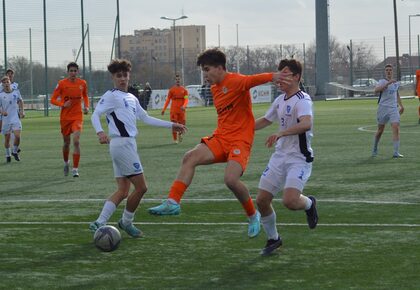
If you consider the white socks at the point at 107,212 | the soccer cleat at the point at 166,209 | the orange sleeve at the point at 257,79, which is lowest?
the white socks at the point at 107,212

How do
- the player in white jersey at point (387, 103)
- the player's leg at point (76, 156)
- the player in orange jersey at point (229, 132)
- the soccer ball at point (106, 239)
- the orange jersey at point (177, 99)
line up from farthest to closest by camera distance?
1. the orange jersey at point (177, 99)
2. the player in white jersey at point (387, 103)
3. the player's leg at point (76, 156)
4. the player in orange jersey at point (229, 132)
5. the soccer ball at point (106, 239)

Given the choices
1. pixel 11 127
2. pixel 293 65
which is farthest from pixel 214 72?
pixel 11 127

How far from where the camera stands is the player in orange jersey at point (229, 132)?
981cm

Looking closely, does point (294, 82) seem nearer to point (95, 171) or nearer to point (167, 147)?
point (95, 171)

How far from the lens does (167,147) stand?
26.5 metres

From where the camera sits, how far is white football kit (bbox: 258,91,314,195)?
930 centimetres

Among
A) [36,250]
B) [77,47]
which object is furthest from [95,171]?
[77,47]

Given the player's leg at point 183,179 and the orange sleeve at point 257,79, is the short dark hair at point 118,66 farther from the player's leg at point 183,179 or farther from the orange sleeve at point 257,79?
the orange sleeve at point 257,79

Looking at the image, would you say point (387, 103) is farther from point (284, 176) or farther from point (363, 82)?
point (363, 82)

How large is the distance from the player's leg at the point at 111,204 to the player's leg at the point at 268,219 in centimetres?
184

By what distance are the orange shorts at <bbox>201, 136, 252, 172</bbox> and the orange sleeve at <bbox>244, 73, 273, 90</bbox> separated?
1.94ft

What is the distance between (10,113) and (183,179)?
15.4 meters

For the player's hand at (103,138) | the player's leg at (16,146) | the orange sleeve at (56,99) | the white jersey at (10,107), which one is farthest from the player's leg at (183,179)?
the white jersey at (10,107)

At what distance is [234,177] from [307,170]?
0.76m
